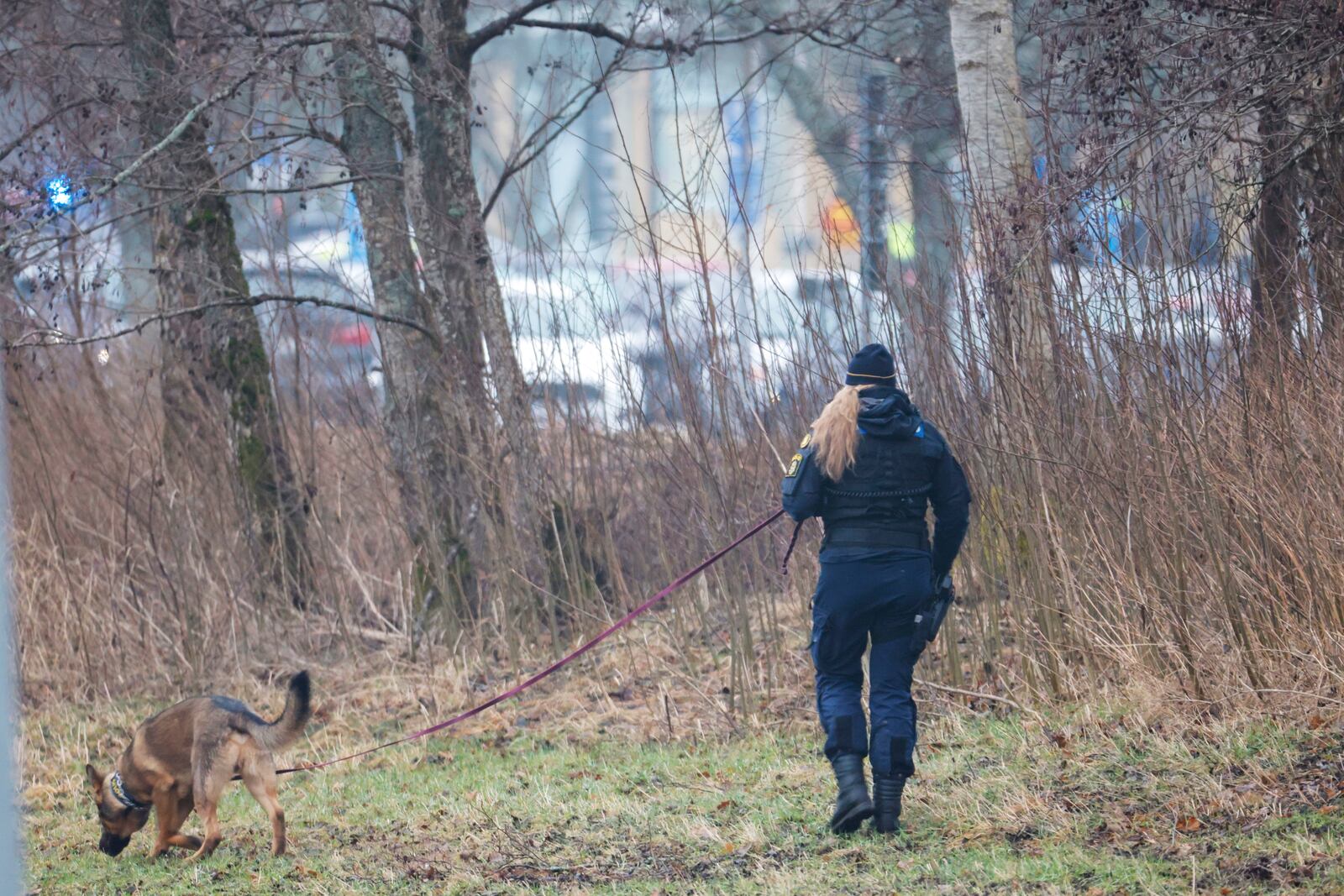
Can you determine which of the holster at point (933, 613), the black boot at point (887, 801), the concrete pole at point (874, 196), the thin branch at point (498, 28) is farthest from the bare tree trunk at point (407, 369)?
the black boot at point (887, 801)

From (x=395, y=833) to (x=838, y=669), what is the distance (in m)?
2.62

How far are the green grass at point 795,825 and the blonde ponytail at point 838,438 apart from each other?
1.55 meters

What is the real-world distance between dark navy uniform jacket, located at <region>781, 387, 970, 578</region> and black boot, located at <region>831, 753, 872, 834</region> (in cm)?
85

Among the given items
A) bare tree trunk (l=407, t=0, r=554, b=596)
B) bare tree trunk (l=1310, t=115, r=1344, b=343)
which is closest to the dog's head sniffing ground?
bare tree trunk (l=407, t=0, r=554, b=596)

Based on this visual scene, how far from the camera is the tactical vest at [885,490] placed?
5875 millimetres

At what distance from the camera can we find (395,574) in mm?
12492

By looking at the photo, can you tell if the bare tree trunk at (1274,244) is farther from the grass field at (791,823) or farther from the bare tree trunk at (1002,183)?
the grass field at (791,823)

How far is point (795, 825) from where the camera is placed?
6.43 m

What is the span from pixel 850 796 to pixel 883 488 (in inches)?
50.7

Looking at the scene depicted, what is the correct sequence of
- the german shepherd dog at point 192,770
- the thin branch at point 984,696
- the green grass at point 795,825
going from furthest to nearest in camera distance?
the thin branch at point 984,696 → the german shepherd dog at point 192,770 → the green grass at point 795,825

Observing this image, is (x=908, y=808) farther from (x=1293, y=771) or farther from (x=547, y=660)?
(x=547, y=660)

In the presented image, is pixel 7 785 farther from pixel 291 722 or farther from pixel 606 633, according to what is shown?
pixel 606 633

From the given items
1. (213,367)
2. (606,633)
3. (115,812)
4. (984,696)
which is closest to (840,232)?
(984,696)

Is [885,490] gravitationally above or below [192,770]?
above
